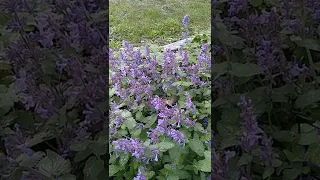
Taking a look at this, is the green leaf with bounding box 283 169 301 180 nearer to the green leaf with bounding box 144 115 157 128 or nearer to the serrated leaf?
the serrated leaf

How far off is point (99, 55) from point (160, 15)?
4106 millimetres

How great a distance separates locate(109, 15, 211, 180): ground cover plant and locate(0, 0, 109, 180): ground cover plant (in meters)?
0.37

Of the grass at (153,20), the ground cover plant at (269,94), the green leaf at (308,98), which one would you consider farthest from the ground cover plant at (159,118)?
the grass at (153,20)

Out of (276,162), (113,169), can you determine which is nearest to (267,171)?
(276,162)

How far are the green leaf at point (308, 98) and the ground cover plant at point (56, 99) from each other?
42cm

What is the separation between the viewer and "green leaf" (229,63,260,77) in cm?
107

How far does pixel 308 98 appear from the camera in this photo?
1045mm

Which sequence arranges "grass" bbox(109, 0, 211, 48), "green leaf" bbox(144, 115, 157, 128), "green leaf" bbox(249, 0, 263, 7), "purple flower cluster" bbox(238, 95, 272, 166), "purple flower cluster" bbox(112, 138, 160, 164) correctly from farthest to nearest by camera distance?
"grass" bbox(109, 0, 211, 48) < "green leaf" bbox(144, 115, 157, 128) < "purple flower cluster" bbox(112, 138, 160, 164) < "green leaf" bbox(249, 0, 263, 7) < "purple flower cluster" bbox(238, 95, 272, 166)

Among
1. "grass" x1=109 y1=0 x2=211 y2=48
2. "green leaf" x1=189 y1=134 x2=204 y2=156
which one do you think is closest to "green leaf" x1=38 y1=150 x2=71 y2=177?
"green leaf" x1=189 y1=134 x2=204 y2=156

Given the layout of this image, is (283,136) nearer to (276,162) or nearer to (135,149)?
(276,162)

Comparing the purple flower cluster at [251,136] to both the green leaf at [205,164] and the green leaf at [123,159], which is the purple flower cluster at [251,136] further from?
the green leaf at [123,159]

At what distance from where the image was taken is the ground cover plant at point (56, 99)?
3.18 feet

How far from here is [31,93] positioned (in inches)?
39.8

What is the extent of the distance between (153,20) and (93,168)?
4.04 metres
